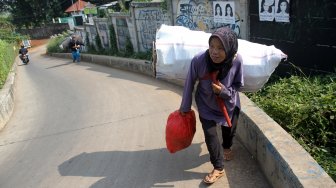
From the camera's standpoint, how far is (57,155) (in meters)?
5.46

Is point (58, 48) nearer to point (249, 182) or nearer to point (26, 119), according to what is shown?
point (26, 119)

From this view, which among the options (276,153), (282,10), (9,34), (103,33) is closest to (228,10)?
(282,10)

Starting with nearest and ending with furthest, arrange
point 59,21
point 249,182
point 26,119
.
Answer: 1. point 249,182
2. point 26,119
3. point 59,21

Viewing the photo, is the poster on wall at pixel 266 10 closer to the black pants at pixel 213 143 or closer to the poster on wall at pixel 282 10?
the poster on wall at pixel 282 10

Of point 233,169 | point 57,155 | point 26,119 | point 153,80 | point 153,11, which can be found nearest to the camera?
point 233,169

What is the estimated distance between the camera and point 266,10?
716cm

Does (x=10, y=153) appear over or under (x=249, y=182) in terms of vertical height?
under

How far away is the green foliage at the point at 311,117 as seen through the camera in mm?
3830

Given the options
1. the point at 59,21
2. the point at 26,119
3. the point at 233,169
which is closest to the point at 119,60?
the point at 26,119

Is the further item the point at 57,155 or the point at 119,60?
the point at 119,60

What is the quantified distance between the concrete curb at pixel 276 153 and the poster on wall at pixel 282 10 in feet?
7.60

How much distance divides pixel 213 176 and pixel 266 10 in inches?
172

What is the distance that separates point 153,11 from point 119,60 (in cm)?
224

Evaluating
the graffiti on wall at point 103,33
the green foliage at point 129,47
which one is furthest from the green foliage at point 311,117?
the graffiti on wall at point 103,33
